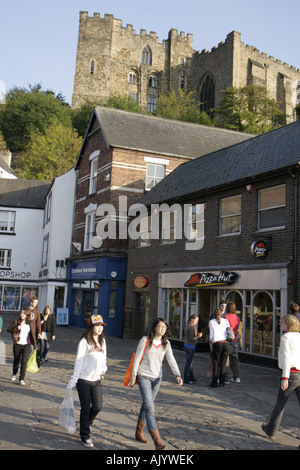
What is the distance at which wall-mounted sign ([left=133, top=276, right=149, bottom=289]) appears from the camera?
2180 centimetres

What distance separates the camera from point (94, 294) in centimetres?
2616

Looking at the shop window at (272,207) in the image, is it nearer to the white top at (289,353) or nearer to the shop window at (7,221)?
the white top at (289,353)

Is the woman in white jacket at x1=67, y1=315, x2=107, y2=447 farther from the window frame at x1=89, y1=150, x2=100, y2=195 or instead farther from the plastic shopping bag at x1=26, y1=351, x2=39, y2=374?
the window frame at x1=89, y1=150, x2=100, y2=195

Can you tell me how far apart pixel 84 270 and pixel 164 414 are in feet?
62.7

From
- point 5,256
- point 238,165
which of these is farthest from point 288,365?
point 5,256

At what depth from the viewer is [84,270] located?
26859 mm

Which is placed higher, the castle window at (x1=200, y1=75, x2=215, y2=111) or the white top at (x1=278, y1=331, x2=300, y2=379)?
the castle window at (x1=200, y1=75, x2=215, y2=111)

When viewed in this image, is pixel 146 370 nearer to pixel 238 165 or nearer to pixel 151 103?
pixel 238 165

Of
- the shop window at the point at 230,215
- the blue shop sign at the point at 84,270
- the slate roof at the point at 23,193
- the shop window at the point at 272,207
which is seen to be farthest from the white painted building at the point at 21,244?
the shop window at the point at 272,207

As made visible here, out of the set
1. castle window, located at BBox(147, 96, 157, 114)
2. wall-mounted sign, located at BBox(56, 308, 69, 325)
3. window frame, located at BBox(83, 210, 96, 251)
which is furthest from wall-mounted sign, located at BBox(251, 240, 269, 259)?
castle window, located at BBox(147, 96, 157, 114)

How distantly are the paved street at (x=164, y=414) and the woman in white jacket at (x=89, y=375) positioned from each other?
318 millimetres

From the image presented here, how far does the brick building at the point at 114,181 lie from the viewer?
24625 mm

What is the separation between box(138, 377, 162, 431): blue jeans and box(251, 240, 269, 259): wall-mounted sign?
8.72 metres
